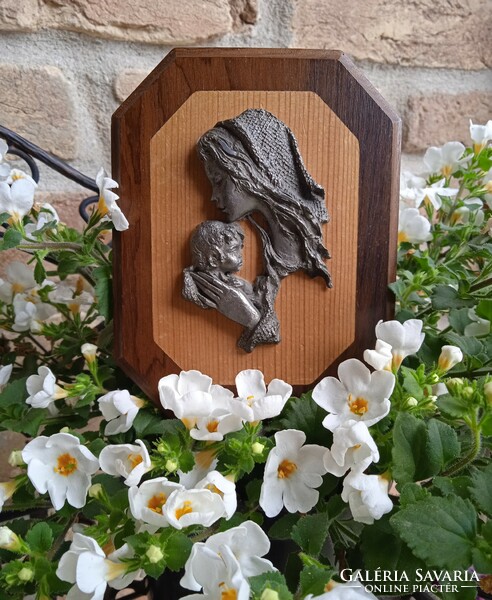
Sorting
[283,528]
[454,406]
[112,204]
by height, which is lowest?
[283,528]

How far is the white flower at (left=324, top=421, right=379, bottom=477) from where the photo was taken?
1.24ft

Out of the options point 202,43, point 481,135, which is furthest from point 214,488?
point 202,43

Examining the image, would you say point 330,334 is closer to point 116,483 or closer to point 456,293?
point 456,293

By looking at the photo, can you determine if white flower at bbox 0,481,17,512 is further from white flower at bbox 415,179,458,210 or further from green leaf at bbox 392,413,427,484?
white flower at bbox 415,179,458,210

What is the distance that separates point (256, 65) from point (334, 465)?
0.33m

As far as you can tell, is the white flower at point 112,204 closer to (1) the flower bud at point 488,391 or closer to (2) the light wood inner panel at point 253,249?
(2) the light wood inner panel at point 253,249

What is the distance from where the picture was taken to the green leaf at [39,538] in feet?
1.36

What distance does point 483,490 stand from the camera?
362mm

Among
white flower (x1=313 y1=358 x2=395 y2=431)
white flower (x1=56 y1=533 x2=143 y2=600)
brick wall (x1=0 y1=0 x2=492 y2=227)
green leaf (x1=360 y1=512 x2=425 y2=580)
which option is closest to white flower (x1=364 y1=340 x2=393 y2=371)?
white flower (x1=313 y1=358 x2=395 y2=431)

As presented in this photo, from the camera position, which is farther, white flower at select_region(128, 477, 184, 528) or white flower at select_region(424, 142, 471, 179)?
white flower at select_region(424, 142, 471, 179)

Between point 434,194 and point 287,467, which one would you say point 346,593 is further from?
point 434,194

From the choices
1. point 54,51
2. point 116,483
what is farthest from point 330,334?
point 54,51

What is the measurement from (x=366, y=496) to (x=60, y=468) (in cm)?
23

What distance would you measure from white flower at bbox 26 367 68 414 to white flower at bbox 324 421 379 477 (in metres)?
0.23
